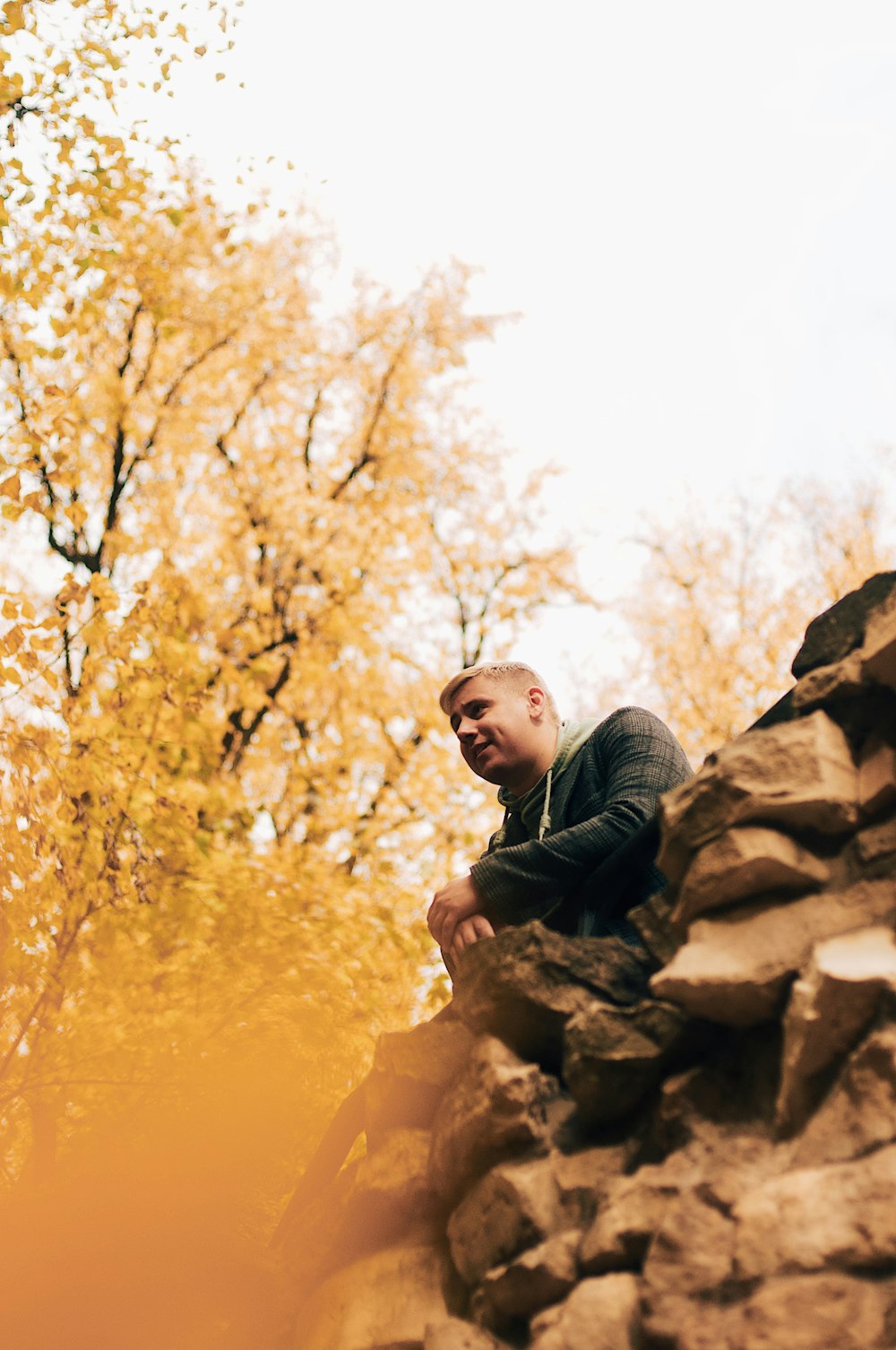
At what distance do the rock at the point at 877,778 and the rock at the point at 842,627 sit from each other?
311 mm

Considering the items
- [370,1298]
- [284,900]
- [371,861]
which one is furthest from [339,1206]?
[371,861]

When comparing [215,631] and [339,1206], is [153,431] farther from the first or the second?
[339,1206]

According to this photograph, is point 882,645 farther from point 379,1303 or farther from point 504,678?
point 379,1303

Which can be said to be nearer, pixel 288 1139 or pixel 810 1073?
pixel 810 1073

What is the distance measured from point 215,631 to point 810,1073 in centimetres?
1005

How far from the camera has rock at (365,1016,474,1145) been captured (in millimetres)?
3217

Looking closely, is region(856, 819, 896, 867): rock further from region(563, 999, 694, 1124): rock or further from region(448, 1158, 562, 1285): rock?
region(448, 1158, 562, 1285): rock

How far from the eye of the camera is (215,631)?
38.2 feet

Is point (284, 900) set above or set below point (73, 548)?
below

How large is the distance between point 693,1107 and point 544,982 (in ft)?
1.75

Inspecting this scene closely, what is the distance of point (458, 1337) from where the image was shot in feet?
8.34

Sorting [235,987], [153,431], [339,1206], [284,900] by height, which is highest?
[153,431]

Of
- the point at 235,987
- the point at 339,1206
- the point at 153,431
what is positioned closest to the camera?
the point at 339,1206

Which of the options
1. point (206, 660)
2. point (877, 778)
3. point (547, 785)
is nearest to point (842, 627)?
point (877, 778)
